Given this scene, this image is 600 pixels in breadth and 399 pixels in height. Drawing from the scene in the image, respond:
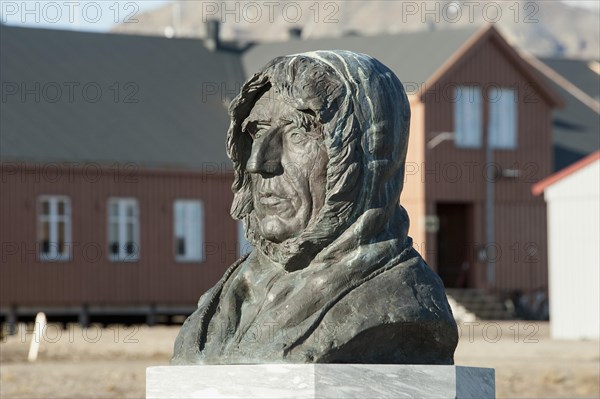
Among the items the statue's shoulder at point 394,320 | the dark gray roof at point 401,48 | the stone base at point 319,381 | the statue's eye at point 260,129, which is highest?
the dark gray roof at point 401,48

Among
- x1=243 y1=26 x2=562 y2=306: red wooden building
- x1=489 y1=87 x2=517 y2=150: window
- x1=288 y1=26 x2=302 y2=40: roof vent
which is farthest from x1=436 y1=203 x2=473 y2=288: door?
x1=288 y1=26 x2=302 y2=40: roof vent

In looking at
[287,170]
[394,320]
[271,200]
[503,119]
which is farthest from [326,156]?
[503,119]

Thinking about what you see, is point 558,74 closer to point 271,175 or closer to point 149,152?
point 149,152

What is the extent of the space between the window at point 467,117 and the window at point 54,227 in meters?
11.1

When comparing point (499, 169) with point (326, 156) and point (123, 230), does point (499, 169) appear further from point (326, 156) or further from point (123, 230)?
point (326, 156)

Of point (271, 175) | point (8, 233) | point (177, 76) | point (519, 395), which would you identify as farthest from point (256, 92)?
point (177, 76)

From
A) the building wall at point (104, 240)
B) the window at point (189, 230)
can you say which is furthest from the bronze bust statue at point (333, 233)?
the window at point (189, 230)

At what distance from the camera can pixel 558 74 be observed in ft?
179

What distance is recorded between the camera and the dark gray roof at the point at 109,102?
37.8m

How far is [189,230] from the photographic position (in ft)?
131

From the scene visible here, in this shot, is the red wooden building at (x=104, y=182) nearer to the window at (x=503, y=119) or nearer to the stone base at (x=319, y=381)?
the window at (x=503, y=119)

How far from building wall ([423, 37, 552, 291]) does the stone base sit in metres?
32.2

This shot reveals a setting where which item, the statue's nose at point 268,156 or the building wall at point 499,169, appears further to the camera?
the building wall at point 499,169

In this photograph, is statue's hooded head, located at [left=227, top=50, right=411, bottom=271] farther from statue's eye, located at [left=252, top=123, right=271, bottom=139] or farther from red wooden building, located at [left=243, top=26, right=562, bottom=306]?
red wooden building, located at [left=243, top=26, right=562, bottom=306]
